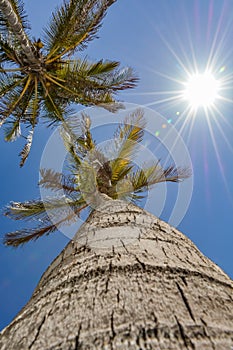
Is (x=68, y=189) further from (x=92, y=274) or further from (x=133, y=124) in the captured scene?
(x=92, y=274)

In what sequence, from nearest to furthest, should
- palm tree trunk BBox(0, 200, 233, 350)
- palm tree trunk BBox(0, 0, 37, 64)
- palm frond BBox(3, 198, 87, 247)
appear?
1. palm tree trunk BBox(0, 200, 233, 350)
2. palm tree trunk BBox(0, 0, 37, 64)
3. palm frond BBox(3, 198, 87, 247)

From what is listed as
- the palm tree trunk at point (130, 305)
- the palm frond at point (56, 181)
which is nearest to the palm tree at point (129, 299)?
the palm tree trunk at point (130, 305)

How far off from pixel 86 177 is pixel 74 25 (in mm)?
3401

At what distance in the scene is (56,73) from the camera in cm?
773

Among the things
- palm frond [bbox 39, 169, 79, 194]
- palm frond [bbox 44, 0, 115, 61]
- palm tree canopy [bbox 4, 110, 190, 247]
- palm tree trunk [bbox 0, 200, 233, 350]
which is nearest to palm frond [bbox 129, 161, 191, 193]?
palm tree canopy [bbox 4, 110, 190, 247]

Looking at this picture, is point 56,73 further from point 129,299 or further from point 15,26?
point 129,299

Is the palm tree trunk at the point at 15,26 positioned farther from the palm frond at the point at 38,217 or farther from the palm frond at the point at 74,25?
the palm frond at the point at 38,217

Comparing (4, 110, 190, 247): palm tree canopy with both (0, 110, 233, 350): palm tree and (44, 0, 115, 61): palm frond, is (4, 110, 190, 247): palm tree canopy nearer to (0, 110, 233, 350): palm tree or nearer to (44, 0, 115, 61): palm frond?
(44, 0, 115, 61): palm frond

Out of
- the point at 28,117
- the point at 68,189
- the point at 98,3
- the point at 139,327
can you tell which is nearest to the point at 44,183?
the point at 68,189

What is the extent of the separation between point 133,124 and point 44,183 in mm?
2674

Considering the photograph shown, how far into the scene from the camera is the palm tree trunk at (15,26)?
5.11 meters

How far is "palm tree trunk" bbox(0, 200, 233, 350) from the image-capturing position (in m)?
1.11

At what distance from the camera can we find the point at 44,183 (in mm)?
7348

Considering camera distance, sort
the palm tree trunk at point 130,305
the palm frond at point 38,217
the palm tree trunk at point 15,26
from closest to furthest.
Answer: the palm tree trunk at point 130,305
the palm tree trunk at point 15,26
the palm frond at point 38,217
